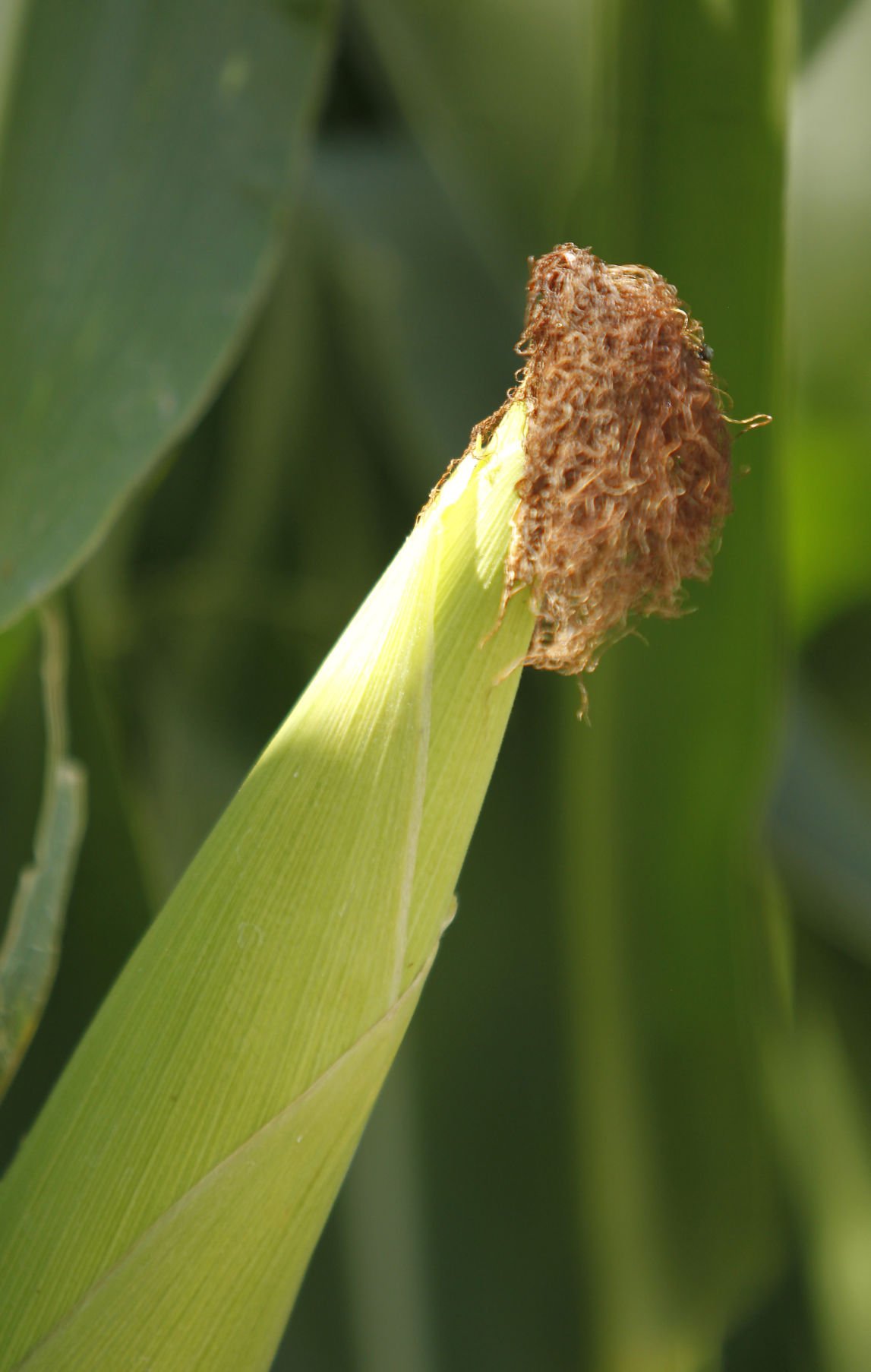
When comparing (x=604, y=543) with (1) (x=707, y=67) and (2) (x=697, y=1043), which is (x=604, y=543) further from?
(2) (x=697, y=1043)

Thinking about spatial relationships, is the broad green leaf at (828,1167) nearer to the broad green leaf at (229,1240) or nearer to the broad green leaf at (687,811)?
the broad green leaf at (687,811)

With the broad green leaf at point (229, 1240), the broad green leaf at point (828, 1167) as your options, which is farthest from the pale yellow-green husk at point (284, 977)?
the broad green leaf at point (828, 1167)

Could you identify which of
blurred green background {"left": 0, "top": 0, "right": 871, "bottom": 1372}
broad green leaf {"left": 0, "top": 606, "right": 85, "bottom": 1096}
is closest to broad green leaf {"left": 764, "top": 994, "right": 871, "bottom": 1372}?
blurred green background {"left": 0, "top": 0, "right": 871, "bottom": 1372}

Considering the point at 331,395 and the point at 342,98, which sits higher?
the point at 342,98

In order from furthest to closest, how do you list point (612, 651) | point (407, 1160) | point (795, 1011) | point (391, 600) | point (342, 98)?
point (342, 98)
point (795, 1011)
point (407, 1160)
point (612, 651)
point (391, 600)

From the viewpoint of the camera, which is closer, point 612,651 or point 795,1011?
point 612,651

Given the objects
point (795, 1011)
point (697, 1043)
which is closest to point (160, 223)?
point (697, 1043)
